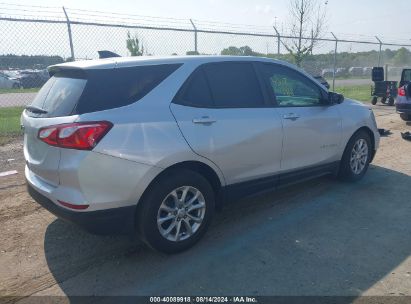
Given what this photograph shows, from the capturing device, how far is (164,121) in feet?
10.3

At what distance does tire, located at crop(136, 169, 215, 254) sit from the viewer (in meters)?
3.14

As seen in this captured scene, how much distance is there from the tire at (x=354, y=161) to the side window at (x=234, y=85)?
73.2 inches

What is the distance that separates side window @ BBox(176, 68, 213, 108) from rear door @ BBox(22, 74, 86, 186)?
901 millimetres

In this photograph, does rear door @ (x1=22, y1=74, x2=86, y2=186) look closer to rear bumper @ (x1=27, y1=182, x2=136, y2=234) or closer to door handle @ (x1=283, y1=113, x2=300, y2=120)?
rear bumper @ (x1=27, y1=182, x2=136, y2=234)

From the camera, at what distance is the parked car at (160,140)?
288cm

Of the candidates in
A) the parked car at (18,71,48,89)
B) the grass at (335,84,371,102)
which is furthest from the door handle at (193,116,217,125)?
the grass at (335,84,371,102)

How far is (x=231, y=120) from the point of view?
11.8ft

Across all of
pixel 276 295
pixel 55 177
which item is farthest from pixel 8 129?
pixel 276 295

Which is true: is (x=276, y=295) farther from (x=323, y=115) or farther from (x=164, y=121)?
(x=323, y=115)

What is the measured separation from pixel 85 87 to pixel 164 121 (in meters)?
0.71

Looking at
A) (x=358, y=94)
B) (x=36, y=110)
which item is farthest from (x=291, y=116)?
(x=358, y=94)

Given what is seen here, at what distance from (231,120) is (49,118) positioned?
5.48ft

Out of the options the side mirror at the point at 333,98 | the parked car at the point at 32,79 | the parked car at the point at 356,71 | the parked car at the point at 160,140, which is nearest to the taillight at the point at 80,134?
the parked car at the point at 160,140

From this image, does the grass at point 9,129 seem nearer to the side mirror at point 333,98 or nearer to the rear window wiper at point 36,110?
the rear window wiper at point 36,110
